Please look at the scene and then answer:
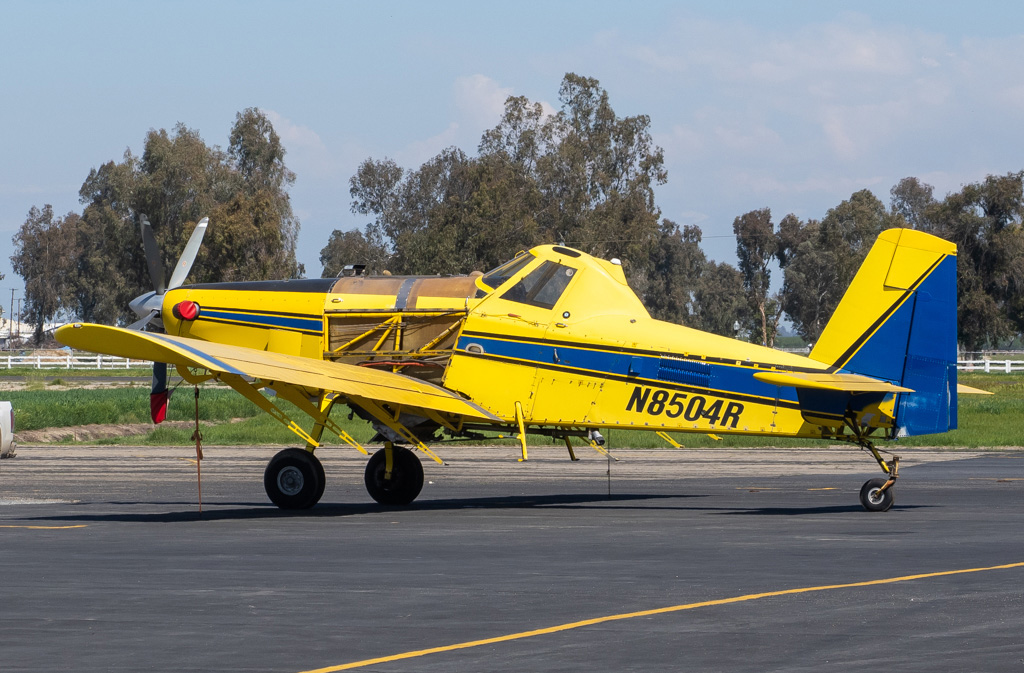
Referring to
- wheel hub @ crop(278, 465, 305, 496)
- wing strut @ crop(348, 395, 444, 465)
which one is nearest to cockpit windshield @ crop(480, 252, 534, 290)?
wing strut @ crop(348, 395, 444, 465)

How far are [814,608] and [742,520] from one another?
254 inches

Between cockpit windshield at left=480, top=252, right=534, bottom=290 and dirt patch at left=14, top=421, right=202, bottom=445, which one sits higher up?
cockpit windshield at left=480, top=252, right=534, bottom=290

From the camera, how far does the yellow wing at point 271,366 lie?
1486 cm

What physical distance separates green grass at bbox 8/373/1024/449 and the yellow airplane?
11.1 metres

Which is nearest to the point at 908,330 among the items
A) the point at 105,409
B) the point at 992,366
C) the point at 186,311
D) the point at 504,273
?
the point at 504,273

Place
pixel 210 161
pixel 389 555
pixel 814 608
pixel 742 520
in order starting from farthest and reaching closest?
1. pixel 210 161
2. pixel 742 520
3. pixel 389 555
4. pixel 814 608

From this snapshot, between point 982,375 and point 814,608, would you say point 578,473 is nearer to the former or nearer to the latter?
point 814,608

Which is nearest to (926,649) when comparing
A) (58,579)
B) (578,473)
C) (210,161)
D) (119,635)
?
(119,635)

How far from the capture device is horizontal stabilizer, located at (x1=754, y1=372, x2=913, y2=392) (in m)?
15.8

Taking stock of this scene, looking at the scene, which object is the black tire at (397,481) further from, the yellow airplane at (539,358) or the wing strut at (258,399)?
the wing strut at (258,399)

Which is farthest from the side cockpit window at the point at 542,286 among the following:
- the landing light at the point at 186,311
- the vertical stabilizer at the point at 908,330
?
the landing light at the point at 186,311

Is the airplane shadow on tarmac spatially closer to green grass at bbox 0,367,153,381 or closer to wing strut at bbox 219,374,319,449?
wing strut at bbox 219,374,319,449

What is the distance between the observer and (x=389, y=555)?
1280 cm

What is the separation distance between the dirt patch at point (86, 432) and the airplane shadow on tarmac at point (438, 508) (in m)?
21.1
